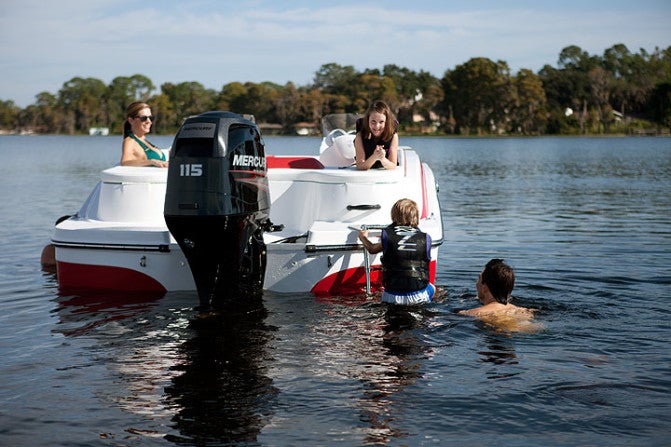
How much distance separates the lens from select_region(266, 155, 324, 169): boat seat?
9.88 m

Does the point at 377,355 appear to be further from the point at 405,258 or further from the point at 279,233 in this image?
the point at 279,233

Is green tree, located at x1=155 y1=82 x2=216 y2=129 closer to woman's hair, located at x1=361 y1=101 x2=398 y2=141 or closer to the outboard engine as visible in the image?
woman's hair, located at x1=361 y1=101 x2=398 y2=141

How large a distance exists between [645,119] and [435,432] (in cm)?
13767

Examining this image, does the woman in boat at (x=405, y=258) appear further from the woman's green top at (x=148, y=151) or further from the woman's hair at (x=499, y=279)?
the woman's green top at (x=148, y=151)

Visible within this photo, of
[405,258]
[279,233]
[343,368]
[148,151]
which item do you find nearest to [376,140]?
[279,233]

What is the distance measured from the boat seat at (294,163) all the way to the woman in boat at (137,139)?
1315 mm

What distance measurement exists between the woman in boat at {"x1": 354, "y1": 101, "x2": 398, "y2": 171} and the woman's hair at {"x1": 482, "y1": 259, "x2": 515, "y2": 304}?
184cm

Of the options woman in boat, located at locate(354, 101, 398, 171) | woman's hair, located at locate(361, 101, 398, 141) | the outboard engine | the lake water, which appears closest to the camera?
the lake water

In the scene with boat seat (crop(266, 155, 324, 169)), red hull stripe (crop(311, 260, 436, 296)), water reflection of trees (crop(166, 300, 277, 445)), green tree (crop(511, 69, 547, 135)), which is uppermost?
green tree (crop(511, 69, 547, 135))

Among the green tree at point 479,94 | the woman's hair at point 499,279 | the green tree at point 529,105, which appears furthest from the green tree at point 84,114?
the woman's hair at point 499,279

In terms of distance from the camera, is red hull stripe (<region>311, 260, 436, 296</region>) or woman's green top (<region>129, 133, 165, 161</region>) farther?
woman's green top (<region>129, 133, 165, 161</region>)

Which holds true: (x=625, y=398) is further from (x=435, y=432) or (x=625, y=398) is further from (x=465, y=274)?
(x=465, y=274)

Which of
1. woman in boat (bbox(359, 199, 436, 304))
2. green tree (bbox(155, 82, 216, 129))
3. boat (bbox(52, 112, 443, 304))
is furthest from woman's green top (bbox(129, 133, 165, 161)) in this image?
green tree (bbox(155, 82, 216, 129))

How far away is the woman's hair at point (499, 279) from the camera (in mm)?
7609
